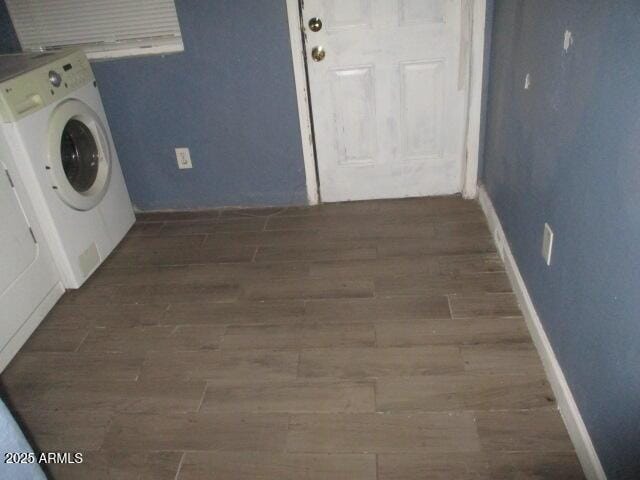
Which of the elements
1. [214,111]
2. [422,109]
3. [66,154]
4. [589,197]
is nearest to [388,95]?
[422,109]

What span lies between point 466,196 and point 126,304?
192 centimetres

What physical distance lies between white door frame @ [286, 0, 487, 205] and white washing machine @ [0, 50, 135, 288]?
1.04 m

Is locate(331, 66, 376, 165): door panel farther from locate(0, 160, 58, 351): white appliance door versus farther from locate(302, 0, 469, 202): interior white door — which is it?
locate(0, 160, 58, 351): white appliance door

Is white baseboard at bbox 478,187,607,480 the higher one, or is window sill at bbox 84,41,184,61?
window sill at bbox 84,41,184,61

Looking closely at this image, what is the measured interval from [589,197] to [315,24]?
1719mm

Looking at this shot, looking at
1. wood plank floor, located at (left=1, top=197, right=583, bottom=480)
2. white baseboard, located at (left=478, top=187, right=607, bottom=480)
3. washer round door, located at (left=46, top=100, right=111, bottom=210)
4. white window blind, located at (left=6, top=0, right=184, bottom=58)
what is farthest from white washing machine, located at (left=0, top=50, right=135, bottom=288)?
white baseboard, located at (left=478, top=187, right=607, bottom=480)

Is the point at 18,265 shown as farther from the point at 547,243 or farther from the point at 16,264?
the point at 547,243

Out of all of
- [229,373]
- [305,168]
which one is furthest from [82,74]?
[229,373]

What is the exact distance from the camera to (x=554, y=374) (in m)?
1.60

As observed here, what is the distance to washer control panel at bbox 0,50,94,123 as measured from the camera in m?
1.98

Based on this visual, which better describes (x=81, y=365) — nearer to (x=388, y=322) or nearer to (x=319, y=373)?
(x=319, y=373)

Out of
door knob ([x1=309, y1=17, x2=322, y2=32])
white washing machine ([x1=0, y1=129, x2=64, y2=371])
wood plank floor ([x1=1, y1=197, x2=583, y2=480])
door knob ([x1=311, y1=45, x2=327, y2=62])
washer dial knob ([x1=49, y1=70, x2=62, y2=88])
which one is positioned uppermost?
door knob ([x1=309, y1=17, x2=322, y2=32])

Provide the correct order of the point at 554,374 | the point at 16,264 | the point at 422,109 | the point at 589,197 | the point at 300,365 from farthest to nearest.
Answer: the point at 422,109 → the point at 16,264 → the point at 300,365 → the point at 554,374 → the point at 589,197

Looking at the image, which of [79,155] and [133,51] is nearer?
[79,155]
